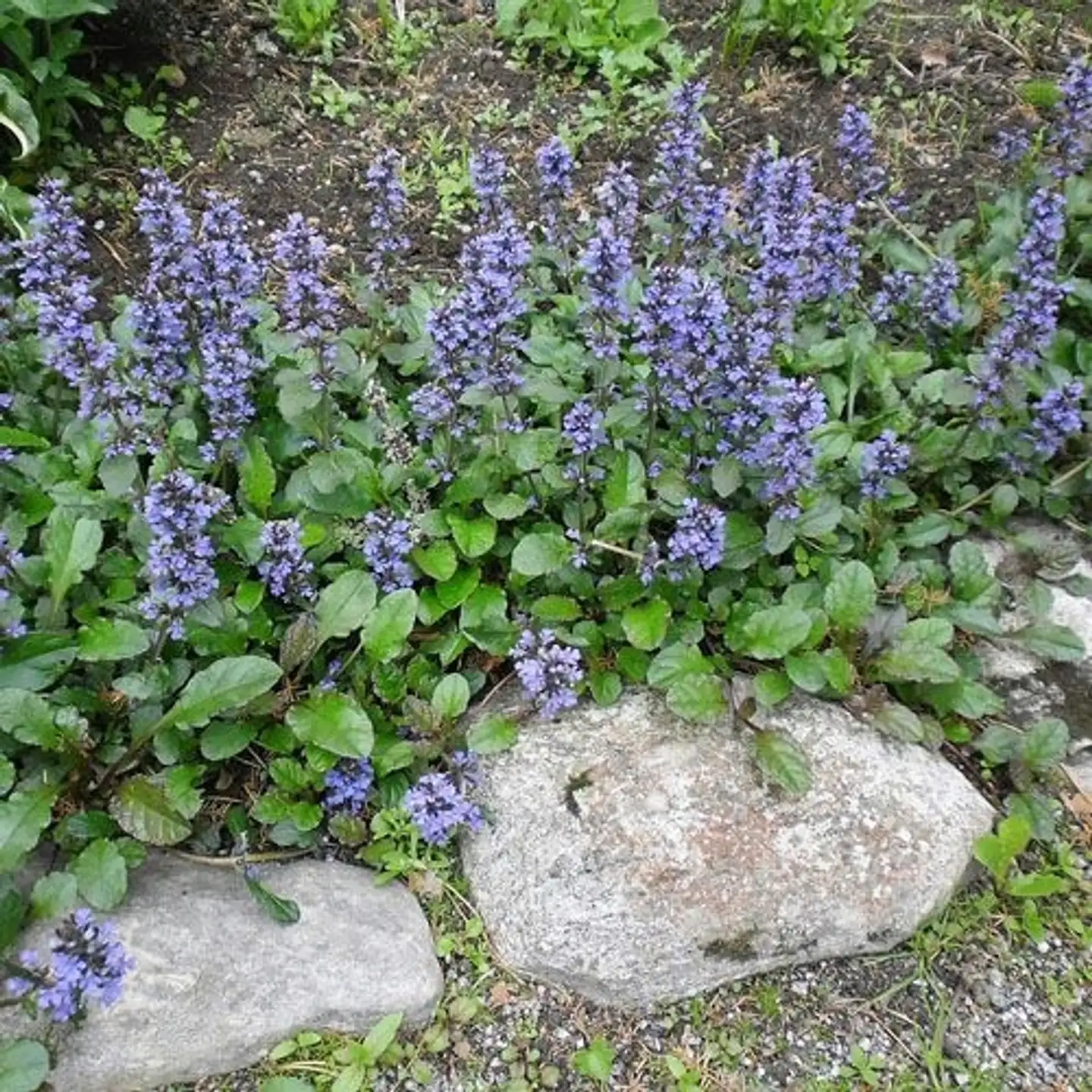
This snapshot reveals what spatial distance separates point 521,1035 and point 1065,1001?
1427 millimetres

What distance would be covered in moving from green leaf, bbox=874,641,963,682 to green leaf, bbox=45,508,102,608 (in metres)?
2.23

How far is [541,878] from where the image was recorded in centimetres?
341

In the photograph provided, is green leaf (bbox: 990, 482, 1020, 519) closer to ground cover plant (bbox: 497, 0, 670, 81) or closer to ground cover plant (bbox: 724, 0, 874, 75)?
ground cover plant (bbox: 724, 0, 874, 75)

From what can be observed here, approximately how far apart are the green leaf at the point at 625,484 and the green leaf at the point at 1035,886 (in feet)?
4.84

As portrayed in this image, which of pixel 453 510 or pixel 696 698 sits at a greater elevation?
pixel 453 510

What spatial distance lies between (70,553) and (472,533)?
1.12 metres

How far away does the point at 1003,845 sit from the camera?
3449mm

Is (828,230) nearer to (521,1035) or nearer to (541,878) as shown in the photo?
(541,878)

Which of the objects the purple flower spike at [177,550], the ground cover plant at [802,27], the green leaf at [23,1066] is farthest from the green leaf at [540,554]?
the ground cover plant at [802,27]

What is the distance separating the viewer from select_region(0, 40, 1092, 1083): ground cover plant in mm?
3430

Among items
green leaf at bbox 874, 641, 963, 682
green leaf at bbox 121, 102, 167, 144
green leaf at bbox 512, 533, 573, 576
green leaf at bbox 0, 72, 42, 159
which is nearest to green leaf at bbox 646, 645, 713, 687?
green leaf at bbox 512, 533, 573, 576

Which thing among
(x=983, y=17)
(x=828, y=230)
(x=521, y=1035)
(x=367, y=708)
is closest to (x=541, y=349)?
(x=828, y=230)

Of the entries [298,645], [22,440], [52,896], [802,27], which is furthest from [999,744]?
[802,27]

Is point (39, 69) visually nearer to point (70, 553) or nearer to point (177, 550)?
point (70, 553)
